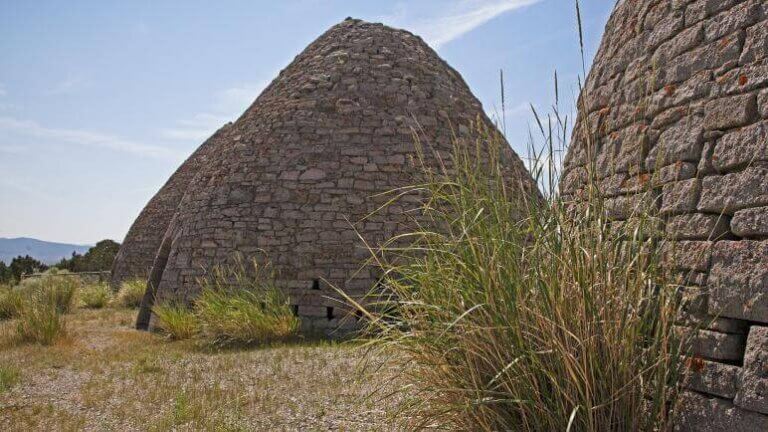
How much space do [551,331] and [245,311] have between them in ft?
17.6

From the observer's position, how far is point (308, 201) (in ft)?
27.1

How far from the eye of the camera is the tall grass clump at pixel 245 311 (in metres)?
7.25

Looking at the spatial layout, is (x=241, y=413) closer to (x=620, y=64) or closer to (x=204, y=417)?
(x=204, y=417)

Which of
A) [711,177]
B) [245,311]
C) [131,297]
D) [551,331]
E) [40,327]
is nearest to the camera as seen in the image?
[551,331]

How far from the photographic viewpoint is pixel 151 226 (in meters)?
15.4

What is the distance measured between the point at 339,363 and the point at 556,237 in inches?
135

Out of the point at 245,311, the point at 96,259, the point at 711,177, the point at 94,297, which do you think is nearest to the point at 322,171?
the point at 245,311

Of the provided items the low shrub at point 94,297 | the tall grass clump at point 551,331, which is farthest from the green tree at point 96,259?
the tall grass clump at point 551,331

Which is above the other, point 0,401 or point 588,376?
point 588,376

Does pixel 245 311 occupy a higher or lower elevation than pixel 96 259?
lower

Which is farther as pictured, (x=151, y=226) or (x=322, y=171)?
(x=151, y=226)

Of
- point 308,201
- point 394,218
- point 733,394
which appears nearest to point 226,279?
point 308,201

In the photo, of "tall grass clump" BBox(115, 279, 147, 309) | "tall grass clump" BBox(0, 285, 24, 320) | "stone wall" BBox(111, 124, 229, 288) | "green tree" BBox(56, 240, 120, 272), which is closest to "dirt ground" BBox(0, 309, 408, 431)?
"tall grass clump" BBox(0, 285, 24, 320)

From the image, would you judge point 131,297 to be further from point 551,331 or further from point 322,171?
point 551,331
